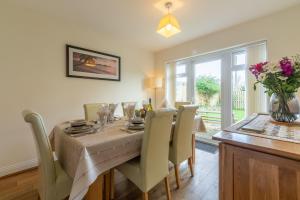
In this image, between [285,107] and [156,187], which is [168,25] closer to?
[285,107]

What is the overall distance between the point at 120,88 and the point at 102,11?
1.60 meters

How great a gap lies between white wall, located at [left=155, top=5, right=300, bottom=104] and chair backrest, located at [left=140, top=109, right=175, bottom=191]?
2.31m

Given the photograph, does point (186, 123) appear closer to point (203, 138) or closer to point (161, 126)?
point (161, 126)

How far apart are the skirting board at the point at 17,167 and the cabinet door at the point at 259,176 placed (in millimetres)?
2737

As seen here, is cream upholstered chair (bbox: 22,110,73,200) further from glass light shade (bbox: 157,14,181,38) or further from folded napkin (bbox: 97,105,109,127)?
glass light shade (bbox: 157,14,181,38)

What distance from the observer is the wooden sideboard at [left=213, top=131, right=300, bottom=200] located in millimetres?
664

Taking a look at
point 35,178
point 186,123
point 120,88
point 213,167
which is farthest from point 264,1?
point 35,178

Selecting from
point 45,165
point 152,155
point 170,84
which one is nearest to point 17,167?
point 45,165

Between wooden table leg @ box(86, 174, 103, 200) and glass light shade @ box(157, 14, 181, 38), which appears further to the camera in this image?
glass light shade @ box(157, 14, 181, 38)

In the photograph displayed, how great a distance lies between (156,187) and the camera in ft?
5.95

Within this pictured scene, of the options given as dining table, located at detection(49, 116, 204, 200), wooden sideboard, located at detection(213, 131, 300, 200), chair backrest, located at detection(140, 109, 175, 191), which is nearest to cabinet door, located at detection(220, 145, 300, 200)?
wooden sideboard, located at detection(213, 131, 300, 200)

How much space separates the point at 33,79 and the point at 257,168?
9.57 ft

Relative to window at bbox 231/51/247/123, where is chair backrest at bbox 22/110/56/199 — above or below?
below

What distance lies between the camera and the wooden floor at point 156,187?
165cm
